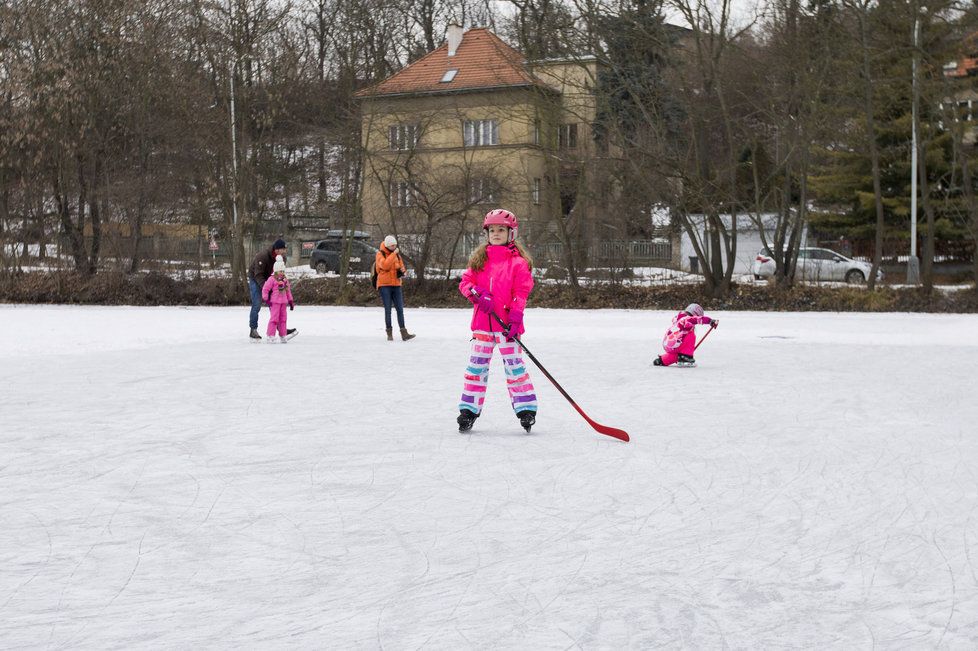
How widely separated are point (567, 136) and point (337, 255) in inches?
301

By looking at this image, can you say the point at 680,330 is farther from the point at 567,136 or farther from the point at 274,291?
the point at 567,136

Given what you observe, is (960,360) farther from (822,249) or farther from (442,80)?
(442,80)

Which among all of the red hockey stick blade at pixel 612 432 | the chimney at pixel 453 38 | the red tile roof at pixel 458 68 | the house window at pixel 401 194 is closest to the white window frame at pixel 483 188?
the house window at pixel 401 194

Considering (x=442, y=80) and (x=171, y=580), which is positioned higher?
(x=442, y=80)

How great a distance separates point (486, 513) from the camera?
5.60 m

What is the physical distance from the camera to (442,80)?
43.7 meters

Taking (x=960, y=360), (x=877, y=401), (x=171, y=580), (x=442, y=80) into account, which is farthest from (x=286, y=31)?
(x=171, y=580)

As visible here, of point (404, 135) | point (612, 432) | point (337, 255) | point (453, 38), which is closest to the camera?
point (612, 432)

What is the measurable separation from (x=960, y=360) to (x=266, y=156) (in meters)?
19.8

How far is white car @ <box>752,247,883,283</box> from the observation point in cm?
2628

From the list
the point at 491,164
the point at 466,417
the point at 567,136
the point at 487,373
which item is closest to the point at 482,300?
the point at 487,373

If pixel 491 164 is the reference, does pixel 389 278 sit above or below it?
below

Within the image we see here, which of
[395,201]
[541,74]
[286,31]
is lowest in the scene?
[395,201]

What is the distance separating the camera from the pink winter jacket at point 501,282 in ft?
26.0
